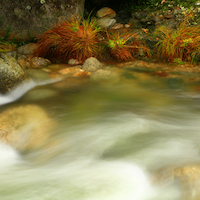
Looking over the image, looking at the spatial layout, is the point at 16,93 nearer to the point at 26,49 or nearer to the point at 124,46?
the point at 26,49

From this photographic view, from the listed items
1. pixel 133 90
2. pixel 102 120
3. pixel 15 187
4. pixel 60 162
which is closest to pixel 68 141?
pixel 60 162

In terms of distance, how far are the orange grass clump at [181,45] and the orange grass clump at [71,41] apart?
1.69 meters

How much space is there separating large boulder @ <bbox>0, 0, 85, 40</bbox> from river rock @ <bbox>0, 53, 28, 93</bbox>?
2303mm

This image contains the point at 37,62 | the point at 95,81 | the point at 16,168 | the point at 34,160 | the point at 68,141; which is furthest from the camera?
the point at 37,62

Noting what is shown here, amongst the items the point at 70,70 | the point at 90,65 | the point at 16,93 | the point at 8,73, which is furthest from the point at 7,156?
the point at 90,65

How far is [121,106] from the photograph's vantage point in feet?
12.2

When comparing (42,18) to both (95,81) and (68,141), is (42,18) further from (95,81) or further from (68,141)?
(68,141)

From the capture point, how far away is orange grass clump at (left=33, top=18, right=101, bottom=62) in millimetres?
5738

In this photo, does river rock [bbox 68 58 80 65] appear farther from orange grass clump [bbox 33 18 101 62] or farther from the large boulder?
the large boulder

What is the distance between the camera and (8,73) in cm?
407

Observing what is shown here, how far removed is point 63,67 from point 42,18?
1.73 m

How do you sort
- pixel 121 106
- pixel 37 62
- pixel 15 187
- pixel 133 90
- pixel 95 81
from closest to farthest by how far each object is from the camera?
1. pixel 15 187
2. pixel 121 106
3. pixel 133 90
4. pixel 95 81
5. pixel 37 62

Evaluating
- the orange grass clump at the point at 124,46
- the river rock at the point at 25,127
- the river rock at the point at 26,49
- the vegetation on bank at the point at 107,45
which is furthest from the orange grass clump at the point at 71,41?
the river rock at the point at 25,127

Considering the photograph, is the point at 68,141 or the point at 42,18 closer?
the point at 68,141
